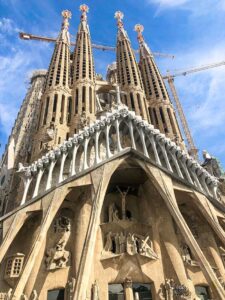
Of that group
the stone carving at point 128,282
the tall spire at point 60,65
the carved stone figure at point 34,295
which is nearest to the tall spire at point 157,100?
the tall spire at point 60,65

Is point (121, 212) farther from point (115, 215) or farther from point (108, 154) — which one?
point (108, 154)

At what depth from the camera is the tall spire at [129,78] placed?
81.3ft

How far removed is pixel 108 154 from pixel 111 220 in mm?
3210

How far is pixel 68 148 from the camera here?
16.1m

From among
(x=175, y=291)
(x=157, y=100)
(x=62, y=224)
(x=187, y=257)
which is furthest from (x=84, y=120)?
(x=175, y=291)

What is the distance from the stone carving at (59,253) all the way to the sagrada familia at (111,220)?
4 centimetres

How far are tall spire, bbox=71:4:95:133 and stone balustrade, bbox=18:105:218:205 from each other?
12.2 feet

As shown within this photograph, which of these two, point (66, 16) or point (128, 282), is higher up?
point (66, 16)

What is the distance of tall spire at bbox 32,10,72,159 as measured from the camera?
19031 mm

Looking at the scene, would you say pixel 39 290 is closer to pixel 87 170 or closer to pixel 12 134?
pixel 87 170

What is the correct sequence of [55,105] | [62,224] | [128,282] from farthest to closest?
[55,105] < [62,224] < [128,282]

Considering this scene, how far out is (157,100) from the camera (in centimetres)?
2603

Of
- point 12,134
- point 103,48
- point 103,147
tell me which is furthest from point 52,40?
point 103,147

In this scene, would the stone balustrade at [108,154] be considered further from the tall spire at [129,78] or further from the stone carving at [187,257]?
the tall spire at [129,78]
